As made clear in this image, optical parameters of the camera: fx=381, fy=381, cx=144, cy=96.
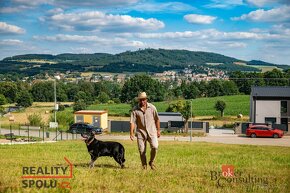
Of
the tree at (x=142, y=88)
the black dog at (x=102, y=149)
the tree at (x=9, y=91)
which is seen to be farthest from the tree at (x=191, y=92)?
the black dog at (x=102, y=149)

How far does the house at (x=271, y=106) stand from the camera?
2276 inches

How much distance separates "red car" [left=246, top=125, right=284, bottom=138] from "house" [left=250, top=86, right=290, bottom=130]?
9.70m

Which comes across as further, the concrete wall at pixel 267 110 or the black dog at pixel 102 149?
the concrete wall at pixel 267 110

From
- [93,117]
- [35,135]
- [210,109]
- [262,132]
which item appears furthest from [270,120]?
[210,109]

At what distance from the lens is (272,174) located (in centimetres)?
848

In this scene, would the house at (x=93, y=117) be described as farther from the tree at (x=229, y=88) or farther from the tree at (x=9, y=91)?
the tree at (x=229, y=88)

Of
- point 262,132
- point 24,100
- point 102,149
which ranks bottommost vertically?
point 24,100

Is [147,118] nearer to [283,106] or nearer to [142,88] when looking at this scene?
[283,106]

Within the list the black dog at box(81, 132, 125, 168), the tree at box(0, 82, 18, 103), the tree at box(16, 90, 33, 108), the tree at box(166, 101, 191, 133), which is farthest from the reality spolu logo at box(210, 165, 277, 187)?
the tree at box(0, 82, 18, 103)

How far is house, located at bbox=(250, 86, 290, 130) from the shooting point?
5781 centimetres

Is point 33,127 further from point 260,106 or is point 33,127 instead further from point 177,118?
point 260,106

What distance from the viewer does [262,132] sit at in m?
48.2

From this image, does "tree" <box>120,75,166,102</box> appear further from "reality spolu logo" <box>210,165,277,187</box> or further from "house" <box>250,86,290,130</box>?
"reality spolu logo" <box>210,165,277,187</box>

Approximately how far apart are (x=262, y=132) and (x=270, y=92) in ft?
41.9
